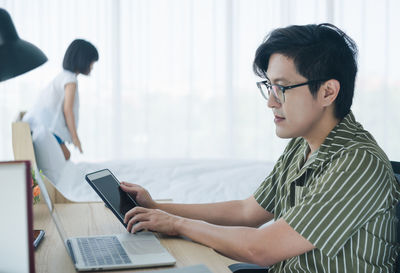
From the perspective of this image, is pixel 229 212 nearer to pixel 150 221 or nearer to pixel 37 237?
pixel 150 221

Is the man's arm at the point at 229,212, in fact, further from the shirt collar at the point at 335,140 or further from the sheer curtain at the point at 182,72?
the sheer curtain at the point at 182,72

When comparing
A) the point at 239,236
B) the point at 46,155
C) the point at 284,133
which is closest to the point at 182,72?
the point at 46,155

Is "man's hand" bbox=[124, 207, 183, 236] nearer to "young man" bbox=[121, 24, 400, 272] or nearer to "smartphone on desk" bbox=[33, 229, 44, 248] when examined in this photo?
"young man" bbox=[121, 24, 400, 272]

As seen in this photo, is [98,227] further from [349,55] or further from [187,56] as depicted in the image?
[187,56]

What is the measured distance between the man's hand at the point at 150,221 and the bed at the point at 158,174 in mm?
1049

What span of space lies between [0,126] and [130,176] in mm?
2083

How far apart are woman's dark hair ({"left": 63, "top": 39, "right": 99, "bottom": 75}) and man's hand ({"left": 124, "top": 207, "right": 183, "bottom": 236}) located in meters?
2.46

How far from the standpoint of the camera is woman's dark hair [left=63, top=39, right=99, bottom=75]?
351cm

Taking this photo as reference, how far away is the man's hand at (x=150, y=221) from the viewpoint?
1232 mm

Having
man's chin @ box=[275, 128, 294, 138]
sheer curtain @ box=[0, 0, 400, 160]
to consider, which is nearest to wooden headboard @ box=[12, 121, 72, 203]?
man's chin @ box=[275, 128, 294, 138]

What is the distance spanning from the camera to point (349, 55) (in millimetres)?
1183

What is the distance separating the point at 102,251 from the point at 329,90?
65 cm

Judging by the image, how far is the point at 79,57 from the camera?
352cm

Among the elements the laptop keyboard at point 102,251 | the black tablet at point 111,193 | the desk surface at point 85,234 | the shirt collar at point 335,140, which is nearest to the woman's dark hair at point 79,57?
the desk surface at point 85,234
